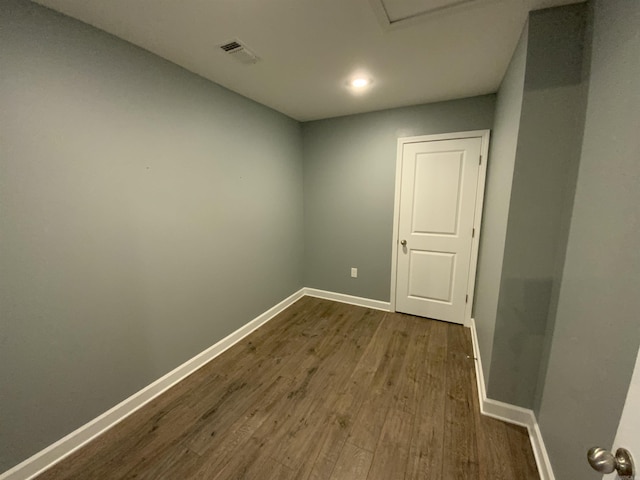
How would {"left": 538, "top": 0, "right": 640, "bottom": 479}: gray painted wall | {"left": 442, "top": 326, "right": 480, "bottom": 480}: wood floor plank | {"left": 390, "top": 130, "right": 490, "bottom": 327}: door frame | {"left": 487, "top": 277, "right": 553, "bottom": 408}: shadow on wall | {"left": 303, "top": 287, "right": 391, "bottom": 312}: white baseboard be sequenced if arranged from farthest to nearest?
1. {"left": 303, "top": 287, "right": 391, "bottom": 312}: white baseboard
2. {"left": 390, "top": 130, "right": 490, "bottom": 327}: door frame
3. {"left": 487, "top": 277, "right": 553, "bottom": 408}: shadow on wall
4. {"left": 442, "top": 326, "right": 480, "bottom": 480}: wood floor plank
5. {"left": 538, "top": 0, "right": 640, "bottom": 479}: gray painted wall

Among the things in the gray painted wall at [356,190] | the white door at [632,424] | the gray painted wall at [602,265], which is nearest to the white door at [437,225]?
the gray painted wall at [356,190]

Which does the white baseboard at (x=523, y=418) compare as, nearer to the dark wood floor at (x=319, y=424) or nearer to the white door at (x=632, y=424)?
the dark wood floor at (x=319, y=424)

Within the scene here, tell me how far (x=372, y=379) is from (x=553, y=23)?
2404 mm

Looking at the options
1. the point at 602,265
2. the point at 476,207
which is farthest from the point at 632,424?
the point at 476,207

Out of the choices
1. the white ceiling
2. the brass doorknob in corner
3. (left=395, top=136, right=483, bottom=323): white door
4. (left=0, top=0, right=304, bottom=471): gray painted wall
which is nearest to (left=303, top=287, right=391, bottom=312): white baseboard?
(left=395, top=136, right=483, bottom=323): white door

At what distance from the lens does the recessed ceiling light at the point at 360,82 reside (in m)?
2.06

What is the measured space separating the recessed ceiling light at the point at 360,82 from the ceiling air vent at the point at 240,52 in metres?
0.81

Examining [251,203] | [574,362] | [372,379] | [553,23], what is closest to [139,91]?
[251,203]

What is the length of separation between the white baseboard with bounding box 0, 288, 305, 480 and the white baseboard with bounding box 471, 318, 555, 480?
2070 millimetres

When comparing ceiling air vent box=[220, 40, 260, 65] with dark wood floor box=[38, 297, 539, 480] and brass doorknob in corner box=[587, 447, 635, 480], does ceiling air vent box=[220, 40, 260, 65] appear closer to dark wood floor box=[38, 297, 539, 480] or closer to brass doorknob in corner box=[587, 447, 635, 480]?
brass doorknob in corner box=[587, 447, 635, 480]

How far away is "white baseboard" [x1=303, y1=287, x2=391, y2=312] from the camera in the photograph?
313 centimetres

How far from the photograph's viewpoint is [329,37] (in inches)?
59.3

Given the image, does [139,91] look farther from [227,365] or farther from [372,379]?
[372,379]

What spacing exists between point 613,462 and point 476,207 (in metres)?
2.34
